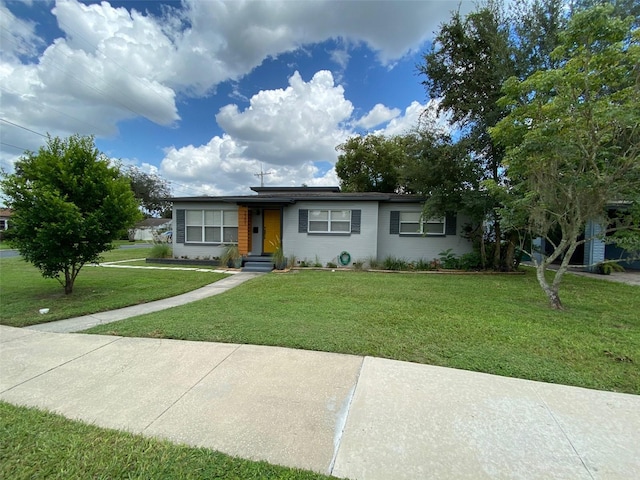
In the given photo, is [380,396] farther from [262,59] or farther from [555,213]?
[262,59]

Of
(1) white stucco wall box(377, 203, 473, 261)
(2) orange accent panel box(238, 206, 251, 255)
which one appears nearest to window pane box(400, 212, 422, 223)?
(1) white stucco wall box(377, 203, 473, 261)

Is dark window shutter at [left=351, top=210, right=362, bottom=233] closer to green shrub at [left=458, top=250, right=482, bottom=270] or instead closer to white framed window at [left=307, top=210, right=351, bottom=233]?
white framed window at [left=307, top=210, right=351, bottom=233]

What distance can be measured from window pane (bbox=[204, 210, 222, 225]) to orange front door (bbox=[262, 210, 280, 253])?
204cm

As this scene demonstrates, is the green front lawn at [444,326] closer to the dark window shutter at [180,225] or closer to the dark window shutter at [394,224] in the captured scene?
the dark window shutter at [394,224]

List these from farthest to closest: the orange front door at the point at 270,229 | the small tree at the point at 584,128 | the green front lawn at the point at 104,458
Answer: the orange front door at the point at 270,229 → the small tree at the point at 584,128 → the green front lawn at the point at 104,458

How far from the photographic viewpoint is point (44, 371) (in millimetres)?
3172

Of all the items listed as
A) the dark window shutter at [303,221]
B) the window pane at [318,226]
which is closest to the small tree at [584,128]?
the window pane at [318,226]

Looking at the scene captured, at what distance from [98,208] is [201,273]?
14.2 feet

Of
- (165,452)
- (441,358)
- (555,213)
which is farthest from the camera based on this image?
(555,213)

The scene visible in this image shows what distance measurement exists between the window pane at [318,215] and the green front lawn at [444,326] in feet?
17.0

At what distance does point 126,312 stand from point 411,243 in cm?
1016

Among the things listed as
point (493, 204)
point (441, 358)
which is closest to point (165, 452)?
point (441, 358)

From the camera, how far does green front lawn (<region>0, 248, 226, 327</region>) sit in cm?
543

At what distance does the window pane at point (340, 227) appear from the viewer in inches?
480
